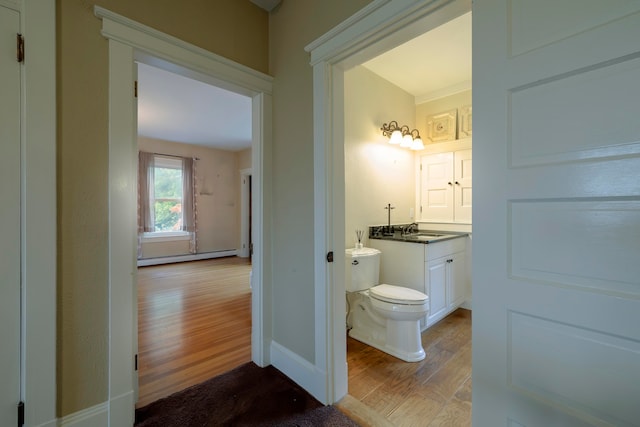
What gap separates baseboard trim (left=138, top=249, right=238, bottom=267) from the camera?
5.45 meters

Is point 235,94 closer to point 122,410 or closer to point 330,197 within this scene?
point 330,197

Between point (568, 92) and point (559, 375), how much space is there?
2.79 ft

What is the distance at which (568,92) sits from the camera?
2.53 feet

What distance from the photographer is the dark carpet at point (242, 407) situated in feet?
4.68

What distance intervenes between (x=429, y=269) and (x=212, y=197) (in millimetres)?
5424

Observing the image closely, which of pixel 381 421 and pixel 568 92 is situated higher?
pixel 568 92

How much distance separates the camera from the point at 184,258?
5957 millimetres

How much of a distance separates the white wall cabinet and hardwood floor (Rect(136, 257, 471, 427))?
1.17 metres
